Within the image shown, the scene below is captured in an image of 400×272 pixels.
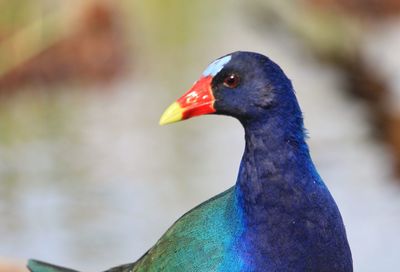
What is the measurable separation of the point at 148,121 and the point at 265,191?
264 inches

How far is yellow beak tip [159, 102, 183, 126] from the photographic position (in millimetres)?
4844

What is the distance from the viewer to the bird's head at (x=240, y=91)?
4801 mm

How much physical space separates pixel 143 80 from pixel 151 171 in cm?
317

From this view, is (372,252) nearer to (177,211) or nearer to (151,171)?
(177,211)

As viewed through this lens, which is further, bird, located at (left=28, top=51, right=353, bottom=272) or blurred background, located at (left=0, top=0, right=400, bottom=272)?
blurred background, located at (left=0, top=0, right=400, bottom=272)

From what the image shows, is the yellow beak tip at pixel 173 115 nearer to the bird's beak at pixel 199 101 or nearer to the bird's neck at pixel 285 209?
the bird's beak at pixel 199 101

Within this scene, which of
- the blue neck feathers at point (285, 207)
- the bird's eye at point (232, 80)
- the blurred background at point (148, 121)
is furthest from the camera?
the blurred background at point (148, 121)

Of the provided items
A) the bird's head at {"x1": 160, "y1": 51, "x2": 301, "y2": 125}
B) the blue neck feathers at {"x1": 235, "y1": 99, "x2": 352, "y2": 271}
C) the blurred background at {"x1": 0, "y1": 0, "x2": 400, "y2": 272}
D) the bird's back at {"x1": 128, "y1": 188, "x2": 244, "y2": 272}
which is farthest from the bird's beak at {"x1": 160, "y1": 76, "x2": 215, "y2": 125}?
the blurred background at {"x1": 0, "y1": 0, "x2": 400, "y2": 272}

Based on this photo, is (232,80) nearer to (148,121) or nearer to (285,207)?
(285,207)

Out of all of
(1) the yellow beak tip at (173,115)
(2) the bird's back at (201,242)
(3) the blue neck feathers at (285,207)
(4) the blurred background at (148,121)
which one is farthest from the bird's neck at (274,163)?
(4) the blurred background at (148,121)

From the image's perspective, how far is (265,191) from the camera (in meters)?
4.85

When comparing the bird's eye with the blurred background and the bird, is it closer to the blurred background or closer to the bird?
the bird

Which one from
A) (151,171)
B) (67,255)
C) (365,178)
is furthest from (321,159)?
(67,255)

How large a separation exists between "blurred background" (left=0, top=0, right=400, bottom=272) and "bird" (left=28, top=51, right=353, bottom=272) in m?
1.87
